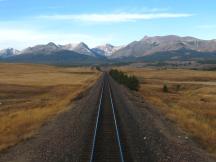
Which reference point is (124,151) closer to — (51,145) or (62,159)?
(62,159)

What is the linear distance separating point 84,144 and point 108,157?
3.30 meters

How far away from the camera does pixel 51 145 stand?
2122 centimetres

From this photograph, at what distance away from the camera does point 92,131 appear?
2473 cm

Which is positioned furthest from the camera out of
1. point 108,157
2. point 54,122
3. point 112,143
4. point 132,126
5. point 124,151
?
point 54,122

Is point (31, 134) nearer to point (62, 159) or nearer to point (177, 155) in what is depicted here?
point (62, 159)

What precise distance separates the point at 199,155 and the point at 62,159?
243 inches

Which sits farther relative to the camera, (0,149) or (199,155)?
(0,149)

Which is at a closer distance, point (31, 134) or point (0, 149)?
point (0, 149)

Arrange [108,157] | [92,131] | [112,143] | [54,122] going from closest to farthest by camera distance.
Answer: [108,157] → [112,143] → [92,131] → [54,122]

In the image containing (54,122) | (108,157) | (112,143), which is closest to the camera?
(108,157)

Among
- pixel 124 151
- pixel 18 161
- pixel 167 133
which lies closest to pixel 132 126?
pixel 167 133

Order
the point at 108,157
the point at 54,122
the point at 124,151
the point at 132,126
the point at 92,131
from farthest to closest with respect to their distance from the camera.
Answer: the point at 54,122 < the point at 132,126 < the point at 92,131 < the point at 124,151 < the point at 108,157

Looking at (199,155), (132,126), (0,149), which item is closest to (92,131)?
(132,126)

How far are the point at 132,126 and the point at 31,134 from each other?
6587mm
